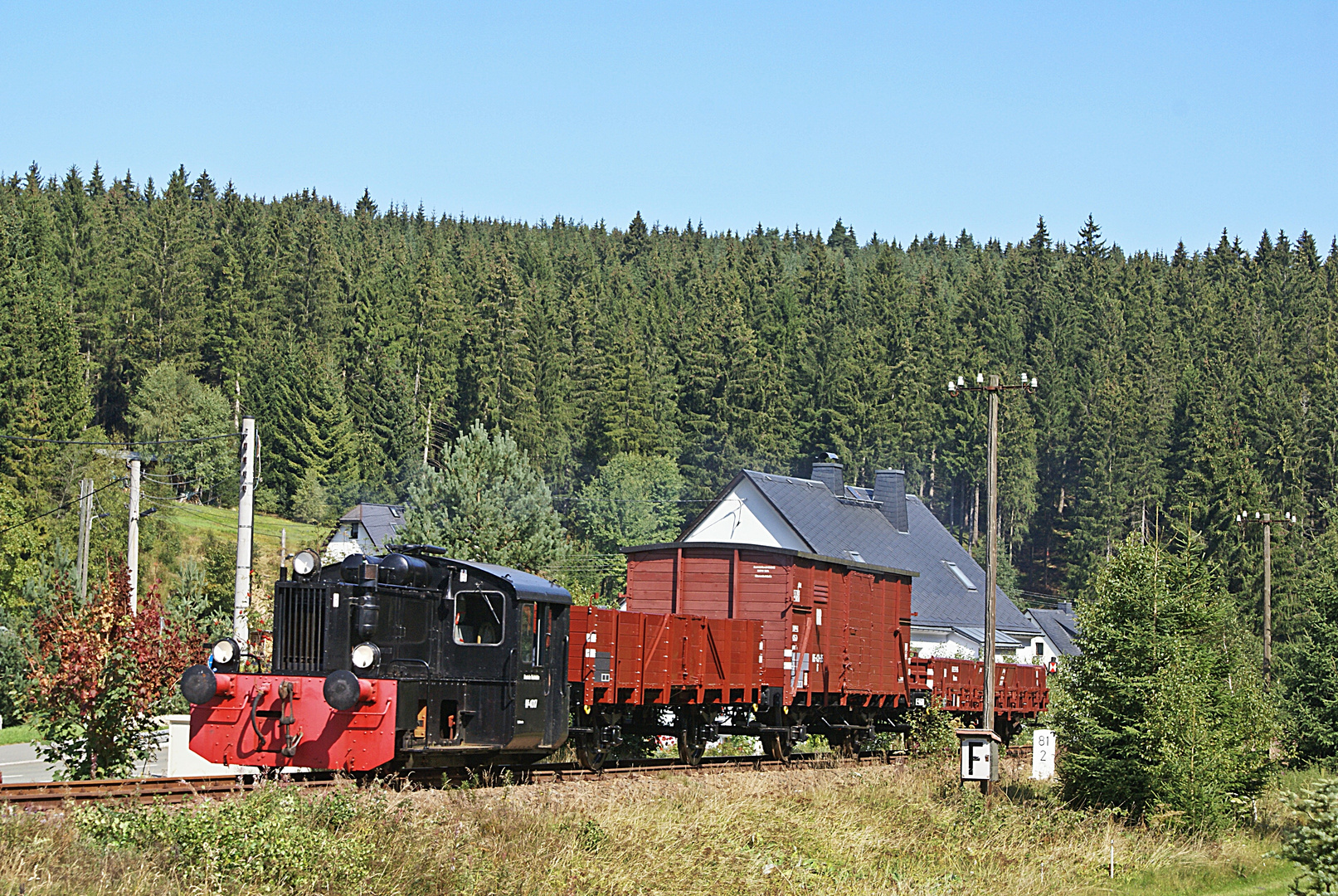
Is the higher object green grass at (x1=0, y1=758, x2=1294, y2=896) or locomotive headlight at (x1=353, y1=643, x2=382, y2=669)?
locomotive headlight at (x1=353, y1=643, x2=382, y2=669)

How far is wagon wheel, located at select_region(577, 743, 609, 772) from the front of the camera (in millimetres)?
20562

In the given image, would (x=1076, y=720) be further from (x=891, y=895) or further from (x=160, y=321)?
(x=160, y=321)

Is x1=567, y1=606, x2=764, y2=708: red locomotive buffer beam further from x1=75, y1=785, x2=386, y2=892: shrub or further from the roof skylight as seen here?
the roof skylight

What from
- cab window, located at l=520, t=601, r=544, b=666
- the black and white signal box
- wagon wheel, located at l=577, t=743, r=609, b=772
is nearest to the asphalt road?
wagon wheel, located at l=577, t=743, r=609, b=772

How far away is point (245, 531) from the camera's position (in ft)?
67.6

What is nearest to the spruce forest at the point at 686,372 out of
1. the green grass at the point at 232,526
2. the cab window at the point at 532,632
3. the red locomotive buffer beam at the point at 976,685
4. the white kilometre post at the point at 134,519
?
the green grass at the point at 232,526

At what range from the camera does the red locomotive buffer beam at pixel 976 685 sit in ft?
101

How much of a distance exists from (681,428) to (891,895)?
80.6m

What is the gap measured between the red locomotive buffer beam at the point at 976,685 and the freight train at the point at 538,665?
5.24 ft

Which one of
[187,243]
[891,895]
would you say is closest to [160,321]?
[187,243]

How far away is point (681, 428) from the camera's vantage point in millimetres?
95000

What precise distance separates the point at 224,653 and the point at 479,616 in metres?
3.22

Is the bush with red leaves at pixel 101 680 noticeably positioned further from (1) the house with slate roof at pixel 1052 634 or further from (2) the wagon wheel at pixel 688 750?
(1) the house with slate roof at pixel 1052 634

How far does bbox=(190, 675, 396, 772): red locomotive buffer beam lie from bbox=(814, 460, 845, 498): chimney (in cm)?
4064
